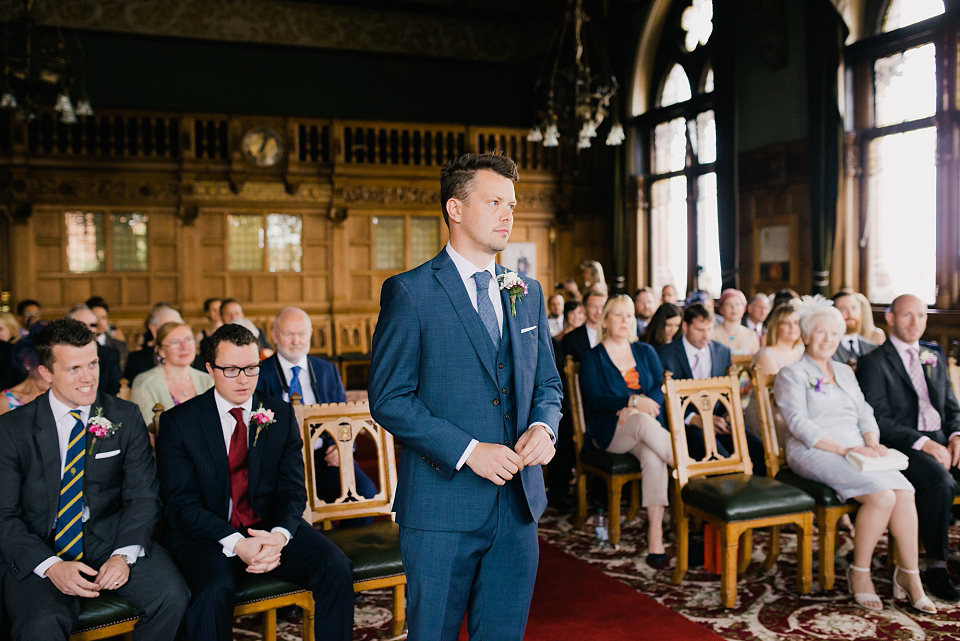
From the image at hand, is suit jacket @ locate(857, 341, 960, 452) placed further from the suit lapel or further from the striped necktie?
the striped necktie

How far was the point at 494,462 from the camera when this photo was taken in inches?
74.0

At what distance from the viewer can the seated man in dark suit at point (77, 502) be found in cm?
261

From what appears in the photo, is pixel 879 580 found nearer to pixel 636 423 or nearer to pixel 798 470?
pixel 798 470

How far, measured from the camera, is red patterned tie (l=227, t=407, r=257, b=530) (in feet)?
9.95

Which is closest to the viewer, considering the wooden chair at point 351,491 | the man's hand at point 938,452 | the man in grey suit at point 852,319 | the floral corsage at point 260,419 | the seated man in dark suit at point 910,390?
the floral corsage at point 260,419

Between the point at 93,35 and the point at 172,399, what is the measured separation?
36.1ft

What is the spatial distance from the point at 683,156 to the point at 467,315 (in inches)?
400

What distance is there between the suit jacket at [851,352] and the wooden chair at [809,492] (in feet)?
3.96

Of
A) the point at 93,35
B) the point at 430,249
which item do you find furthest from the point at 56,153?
the point at 430,249

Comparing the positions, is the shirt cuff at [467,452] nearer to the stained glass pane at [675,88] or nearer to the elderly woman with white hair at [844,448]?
the elderly woman with white hair at [844,448]

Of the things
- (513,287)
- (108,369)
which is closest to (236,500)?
(513,287)

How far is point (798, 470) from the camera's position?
4.15 meters

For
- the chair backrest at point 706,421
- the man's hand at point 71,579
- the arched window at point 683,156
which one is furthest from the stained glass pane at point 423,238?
the man's hand at point 71,579

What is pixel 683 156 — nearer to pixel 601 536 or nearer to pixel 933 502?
pixel 601 536
